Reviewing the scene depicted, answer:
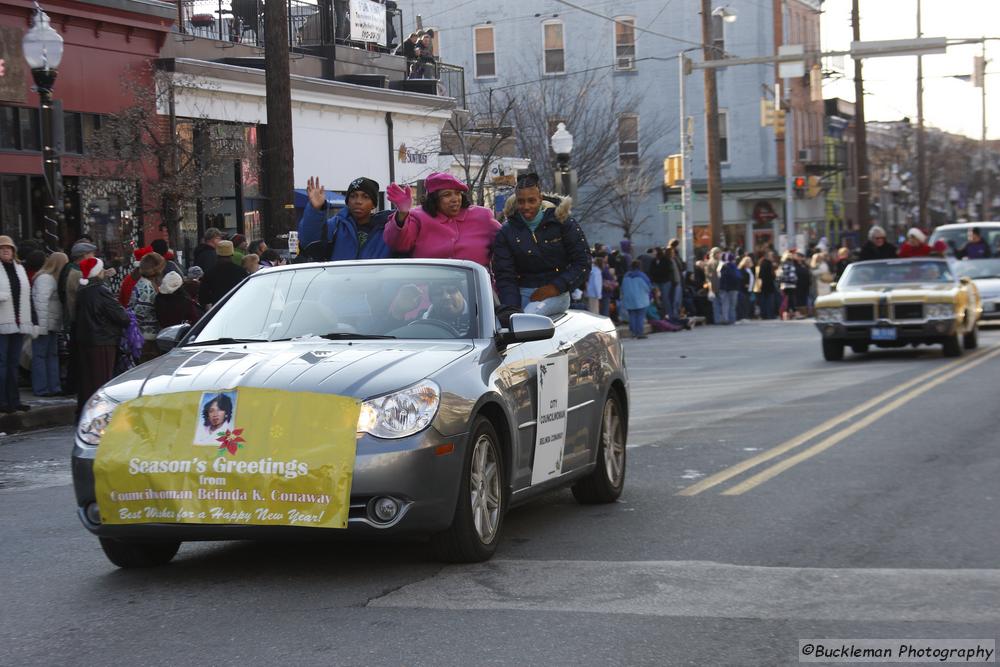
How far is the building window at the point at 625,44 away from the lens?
61219 mm

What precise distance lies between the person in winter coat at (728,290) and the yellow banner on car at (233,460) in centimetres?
3070

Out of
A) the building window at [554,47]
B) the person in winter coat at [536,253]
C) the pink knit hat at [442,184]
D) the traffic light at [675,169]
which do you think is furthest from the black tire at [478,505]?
the building window at [554,47]

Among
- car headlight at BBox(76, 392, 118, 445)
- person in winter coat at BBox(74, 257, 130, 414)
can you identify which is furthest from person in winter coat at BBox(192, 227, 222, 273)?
car headlight at BBox(76, 392, 118, 445)

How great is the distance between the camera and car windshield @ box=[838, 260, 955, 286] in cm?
2353

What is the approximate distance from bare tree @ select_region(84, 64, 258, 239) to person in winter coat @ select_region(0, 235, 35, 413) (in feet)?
26.2

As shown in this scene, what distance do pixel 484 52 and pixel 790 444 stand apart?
51.0 meters

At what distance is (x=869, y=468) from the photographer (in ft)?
37.7

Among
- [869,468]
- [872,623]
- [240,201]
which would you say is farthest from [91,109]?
[872,623]

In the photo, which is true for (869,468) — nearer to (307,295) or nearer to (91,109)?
(307,295)

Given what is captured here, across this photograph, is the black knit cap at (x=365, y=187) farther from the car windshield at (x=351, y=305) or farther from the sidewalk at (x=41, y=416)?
the sidewalk at (x=41, y=416)

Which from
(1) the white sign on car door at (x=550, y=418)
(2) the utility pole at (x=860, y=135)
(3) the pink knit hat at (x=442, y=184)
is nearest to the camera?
(1) the white sign on car door at (x=550, y=418)

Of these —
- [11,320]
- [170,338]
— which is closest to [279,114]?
[11,320]

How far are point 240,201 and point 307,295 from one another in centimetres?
2249

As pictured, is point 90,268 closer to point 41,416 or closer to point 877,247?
point 41,416
